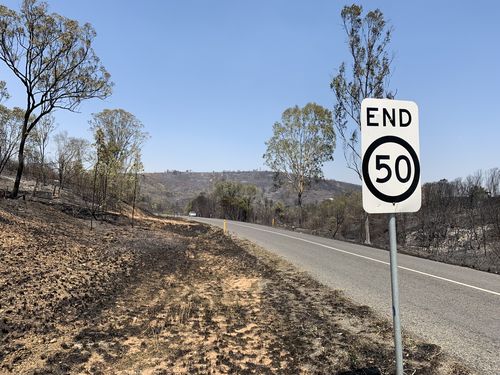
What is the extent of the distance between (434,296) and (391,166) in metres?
6.65

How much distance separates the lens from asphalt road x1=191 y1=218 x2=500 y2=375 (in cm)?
588

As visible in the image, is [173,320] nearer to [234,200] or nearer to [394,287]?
[394,287]

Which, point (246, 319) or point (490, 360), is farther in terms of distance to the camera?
point (246, 319)

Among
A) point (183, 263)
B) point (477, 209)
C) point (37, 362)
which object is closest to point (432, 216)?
point (477, 209)

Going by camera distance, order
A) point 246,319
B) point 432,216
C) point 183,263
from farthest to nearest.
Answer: point 432,216 → point 183,263 → point 246,319

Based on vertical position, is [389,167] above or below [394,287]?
above

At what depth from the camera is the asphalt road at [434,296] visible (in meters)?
5.88

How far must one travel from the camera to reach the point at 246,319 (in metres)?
7.58

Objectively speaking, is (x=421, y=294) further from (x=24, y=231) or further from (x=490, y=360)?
(x=24, y=231)

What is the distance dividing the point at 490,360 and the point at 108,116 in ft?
174


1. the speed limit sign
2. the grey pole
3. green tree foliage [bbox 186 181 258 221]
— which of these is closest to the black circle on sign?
the speed limit sign

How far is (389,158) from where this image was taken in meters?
3.40

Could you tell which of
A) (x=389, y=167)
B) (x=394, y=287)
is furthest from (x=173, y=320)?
(x=389, y=167)

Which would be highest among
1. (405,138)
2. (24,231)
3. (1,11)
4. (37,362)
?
(1,11)
